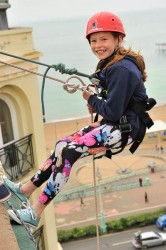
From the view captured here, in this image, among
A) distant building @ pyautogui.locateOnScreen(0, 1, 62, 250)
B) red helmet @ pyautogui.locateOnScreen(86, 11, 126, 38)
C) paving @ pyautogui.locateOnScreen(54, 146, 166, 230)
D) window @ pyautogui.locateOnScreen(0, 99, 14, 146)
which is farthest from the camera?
paving @ pyautogui.locateOnScreen(54, 146, 166, 230)

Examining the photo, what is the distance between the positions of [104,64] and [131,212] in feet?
53.2

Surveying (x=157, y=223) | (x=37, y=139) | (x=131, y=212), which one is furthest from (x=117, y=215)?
(x=37, y=139)

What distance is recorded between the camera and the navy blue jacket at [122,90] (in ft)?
11.1

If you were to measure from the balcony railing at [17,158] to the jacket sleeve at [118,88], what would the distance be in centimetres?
376

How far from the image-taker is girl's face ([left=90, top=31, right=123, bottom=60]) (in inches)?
141

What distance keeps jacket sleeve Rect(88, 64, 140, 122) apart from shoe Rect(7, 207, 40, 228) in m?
1.11

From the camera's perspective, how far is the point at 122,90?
3395 millimetres

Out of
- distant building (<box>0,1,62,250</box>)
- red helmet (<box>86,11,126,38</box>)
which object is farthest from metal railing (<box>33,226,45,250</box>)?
red helmet (<box>86,11,126,38</box>)

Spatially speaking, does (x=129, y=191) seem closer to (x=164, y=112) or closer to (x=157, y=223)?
(x=157, y=223)

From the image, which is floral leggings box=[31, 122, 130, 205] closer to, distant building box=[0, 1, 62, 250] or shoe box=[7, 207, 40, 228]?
shoe box=[7, 207, 40, 228]

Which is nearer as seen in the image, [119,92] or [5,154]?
[119,92]

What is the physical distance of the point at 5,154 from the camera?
705 centimetres

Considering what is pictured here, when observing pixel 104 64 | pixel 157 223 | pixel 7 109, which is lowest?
Result: pixel 157 223

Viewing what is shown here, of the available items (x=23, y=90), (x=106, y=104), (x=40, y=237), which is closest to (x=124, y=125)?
(x=106, y=104)
